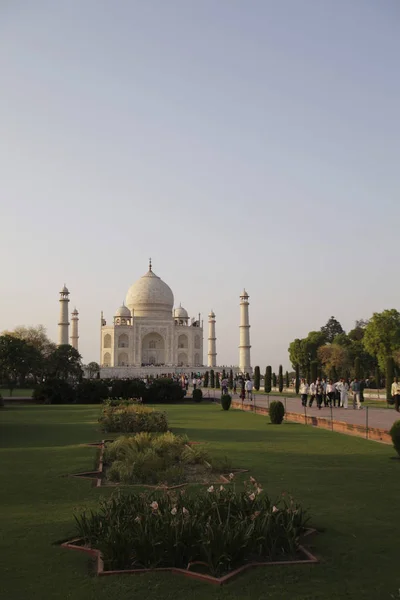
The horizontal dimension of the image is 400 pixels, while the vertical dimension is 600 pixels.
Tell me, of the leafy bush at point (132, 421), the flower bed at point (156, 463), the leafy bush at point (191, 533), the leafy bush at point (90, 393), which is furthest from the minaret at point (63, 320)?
the leafy bush at point (191, 533)

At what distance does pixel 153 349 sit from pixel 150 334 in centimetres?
162

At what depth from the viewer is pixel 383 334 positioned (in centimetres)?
3844

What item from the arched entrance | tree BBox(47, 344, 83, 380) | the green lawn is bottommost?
the green lawn

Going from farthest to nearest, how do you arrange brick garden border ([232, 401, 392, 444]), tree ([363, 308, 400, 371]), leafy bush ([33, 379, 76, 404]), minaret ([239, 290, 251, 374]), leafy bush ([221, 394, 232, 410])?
minaret ([239, 290, 251, 374]), tree ([363, 308, 400, 371]), leafy bush ([33, 379, 76, 404]), leafy bush ([221, 394, 232, 410]), brick garden border ([232, 401, 392, 444])

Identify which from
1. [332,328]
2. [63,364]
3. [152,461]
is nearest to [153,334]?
[332,328]

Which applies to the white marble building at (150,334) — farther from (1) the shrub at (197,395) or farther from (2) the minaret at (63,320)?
(1) the shrub at (197,395)

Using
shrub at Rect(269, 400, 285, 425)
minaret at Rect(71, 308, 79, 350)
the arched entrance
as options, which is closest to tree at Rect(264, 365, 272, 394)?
shrub at Rect(269, 400, 285, 425)

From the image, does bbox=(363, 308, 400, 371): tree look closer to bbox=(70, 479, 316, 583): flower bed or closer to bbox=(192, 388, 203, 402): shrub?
bbox=(192, 388, 203, 402): shrub

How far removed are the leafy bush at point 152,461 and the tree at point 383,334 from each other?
30.9 meters

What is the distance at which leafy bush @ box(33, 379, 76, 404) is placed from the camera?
25219mm

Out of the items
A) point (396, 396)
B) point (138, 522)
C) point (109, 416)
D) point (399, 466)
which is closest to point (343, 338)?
point (396, 396)

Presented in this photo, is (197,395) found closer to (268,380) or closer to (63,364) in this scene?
(268,380)

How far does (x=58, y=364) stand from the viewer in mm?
35156

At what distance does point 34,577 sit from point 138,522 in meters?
0.73
